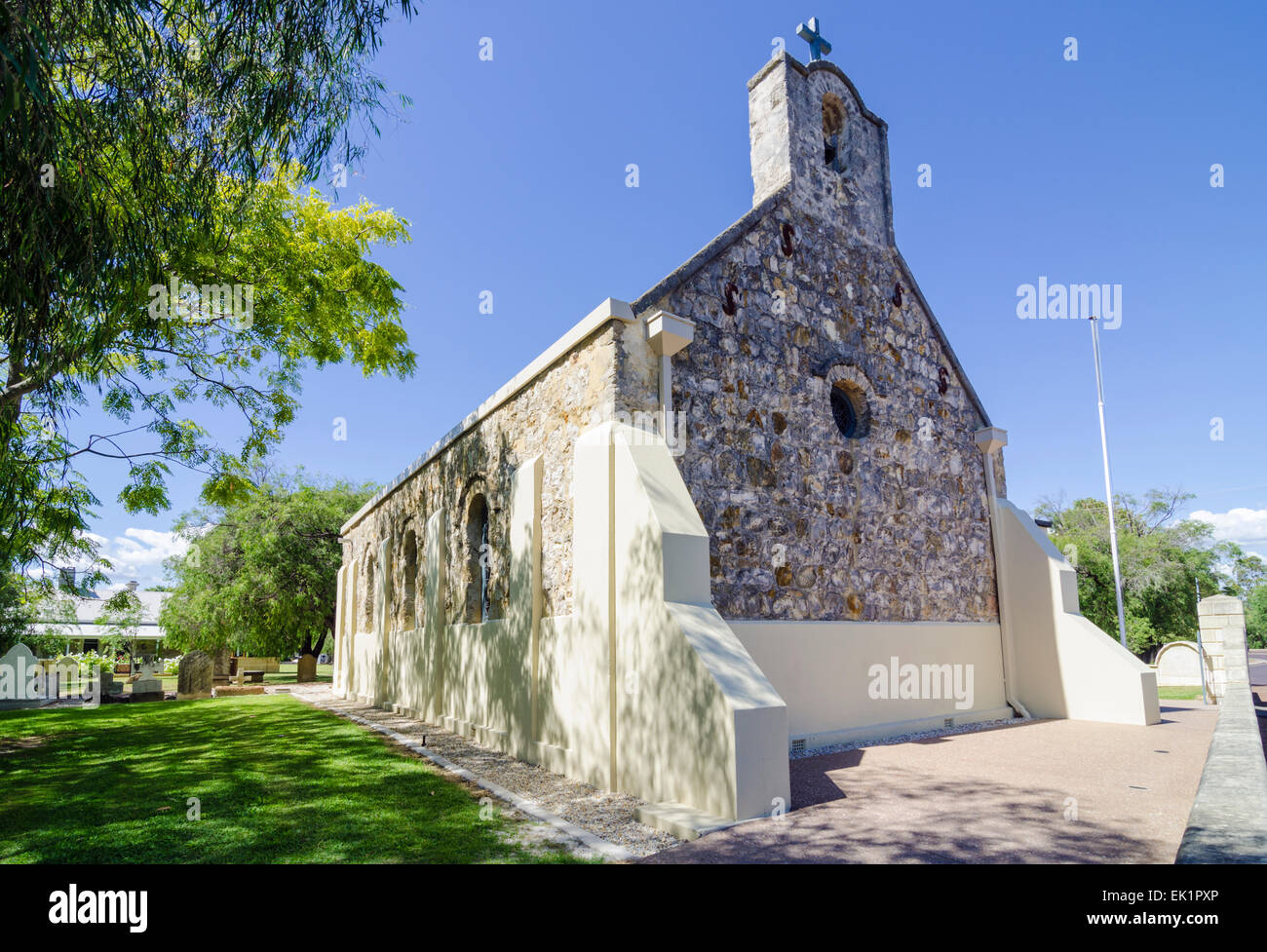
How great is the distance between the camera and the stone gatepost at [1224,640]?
12.2m

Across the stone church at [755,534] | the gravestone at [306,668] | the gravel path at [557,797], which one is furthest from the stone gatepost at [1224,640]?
the gravestone at [306,668]

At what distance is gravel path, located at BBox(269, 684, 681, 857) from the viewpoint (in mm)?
5035

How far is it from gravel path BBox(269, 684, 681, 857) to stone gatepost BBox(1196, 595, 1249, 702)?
11.0m

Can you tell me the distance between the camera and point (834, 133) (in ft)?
36.8

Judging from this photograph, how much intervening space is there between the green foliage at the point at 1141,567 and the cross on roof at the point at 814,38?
2322 cm

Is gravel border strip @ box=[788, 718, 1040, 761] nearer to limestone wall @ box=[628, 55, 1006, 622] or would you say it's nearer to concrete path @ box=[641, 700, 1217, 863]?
concrete path @ box=[641, 700, 1217, 863]

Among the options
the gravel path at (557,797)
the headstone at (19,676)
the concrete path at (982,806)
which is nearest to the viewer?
the concrete path at (982,806)

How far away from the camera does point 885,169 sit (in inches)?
461

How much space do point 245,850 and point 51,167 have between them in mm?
5013

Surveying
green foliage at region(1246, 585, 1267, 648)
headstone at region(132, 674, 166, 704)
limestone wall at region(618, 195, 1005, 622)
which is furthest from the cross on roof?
green foliage at region(1246, 585, 1267, 648)

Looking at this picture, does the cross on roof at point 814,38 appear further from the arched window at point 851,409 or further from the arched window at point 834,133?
the arched window at point 851,409

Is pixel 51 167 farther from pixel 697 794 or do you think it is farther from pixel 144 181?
pixel 697 794

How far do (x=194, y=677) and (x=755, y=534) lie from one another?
18.1 metres

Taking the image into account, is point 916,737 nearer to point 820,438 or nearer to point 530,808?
point 820,438
